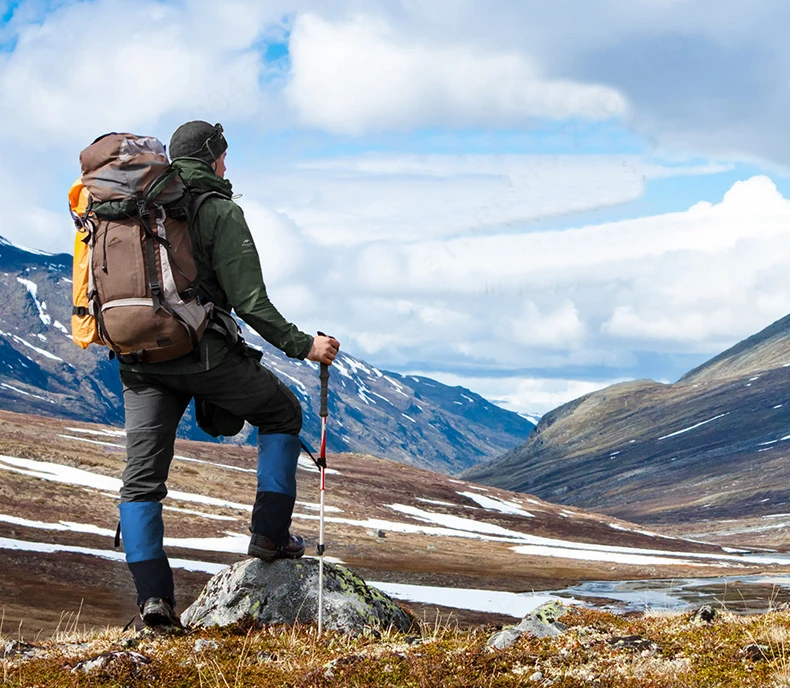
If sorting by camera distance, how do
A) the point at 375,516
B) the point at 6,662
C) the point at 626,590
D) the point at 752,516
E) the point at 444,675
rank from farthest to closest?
the point at 752,516 → the point at 375,516 → the point at 626,590 → the point at 6,662 → the point at 444,675

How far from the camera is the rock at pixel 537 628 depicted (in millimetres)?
7863

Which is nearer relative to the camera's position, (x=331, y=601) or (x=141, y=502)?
(x=141, y=502)

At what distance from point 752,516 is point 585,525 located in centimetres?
8372

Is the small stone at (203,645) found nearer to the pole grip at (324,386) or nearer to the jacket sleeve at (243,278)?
the pole grip at (324,386)

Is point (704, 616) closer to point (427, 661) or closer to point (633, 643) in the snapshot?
point (633, 643)

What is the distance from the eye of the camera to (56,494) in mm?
56938

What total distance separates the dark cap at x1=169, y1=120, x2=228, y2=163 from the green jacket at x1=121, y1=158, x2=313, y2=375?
45 centimetres

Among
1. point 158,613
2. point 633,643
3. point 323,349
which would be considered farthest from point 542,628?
point 158,613

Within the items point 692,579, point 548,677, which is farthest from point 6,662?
point 692,579

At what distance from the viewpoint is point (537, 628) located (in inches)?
353

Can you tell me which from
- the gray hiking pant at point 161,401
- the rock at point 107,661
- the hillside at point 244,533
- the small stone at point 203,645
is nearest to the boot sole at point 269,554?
the gray hiking pant at point 161,401

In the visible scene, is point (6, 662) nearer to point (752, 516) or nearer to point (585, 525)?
point (585, 525)

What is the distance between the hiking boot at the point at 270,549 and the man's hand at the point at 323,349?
2378 millimetres

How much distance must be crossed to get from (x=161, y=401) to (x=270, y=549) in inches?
86.0
